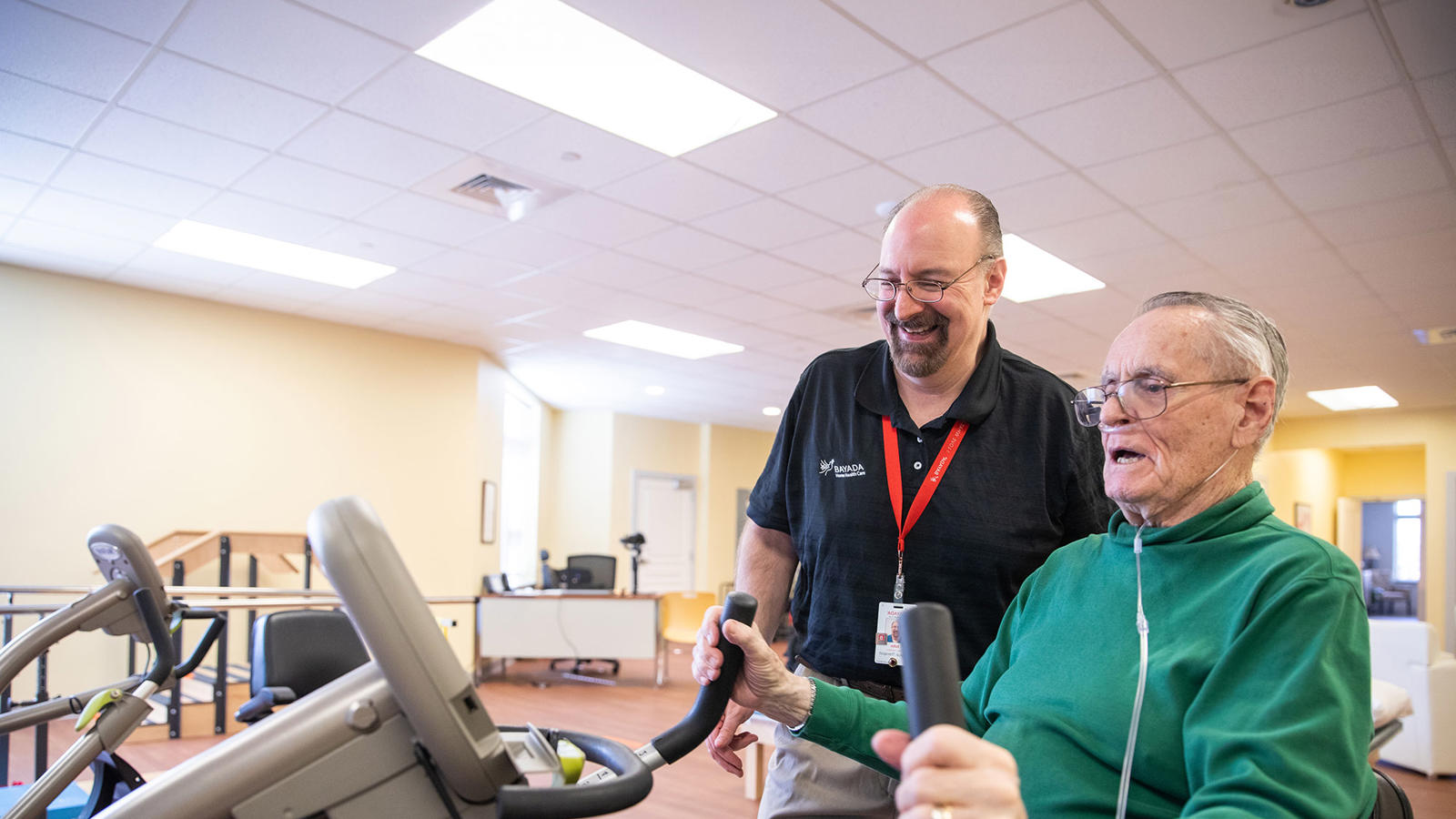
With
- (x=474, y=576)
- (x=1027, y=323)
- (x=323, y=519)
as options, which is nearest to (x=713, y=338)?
(x=1027, y=323)

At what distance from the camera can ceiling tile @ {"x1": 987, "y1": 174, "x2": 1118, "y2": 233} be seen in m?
4.65

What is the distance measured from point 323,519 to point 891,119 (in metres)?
3.55

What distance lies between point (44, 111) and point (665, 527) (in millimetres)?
10157

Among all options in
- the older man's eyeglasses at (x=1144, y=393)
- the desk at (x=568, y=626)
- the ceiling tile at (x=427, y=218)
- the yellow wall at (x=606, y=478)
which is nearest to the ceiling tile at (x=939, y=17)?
the older man's eyeglasses at (x=1144, y=393)

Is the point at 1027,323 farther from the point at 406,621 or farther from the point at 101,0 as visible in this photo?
the point at 406,621

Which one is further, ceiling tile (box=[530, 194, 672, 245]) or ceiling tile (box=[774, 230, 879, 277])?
ceiling tile (box=[774, 230, 879, 277])

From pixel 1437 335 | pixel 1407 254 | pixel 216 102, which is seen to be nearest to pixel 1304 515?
pixel 1437 335

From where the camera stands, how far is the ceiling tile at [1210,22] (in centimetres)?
310

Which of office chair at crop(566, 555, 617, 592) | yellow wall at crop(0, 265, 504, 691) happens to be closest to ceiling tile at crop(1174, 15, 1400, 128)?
yellow wall at crop(0, 265, 504, 691)

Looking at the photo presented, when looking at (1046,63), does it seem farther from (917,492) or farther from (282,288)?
(282,288)

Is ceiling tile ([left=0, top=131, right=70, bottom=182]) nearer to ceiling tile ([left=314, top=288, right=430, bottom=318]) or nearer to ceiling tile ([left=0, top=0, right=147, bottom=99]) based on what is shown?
ceiling tile ([left=0, top=0, right=147, bottom=99])

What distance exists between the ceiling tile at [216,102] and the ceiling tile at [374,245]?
1.29m

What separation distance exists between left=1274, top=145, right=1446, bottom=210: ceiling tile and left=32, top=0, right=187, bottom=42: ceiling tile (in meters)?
4.68

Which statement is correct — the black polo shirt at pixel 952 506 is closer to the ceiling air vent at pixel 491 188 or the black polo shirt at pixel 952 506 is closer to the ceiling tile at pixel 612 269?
the ceiling air vent at pixel 491 188
